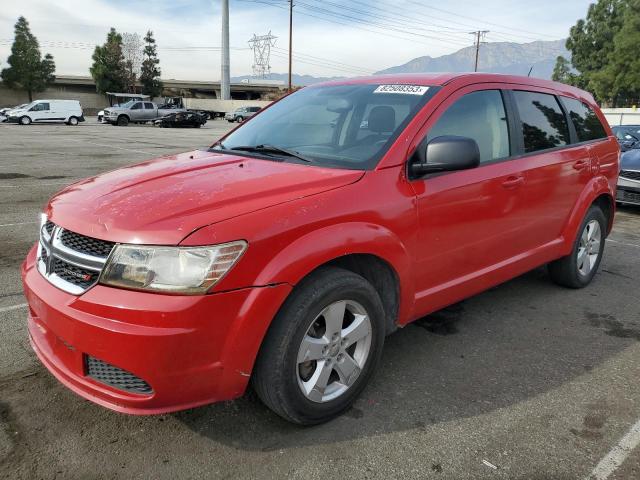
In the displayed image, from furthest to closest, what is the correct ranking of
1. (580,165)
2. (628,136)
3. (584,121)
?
(628,136)
(584,121)
(580,165)

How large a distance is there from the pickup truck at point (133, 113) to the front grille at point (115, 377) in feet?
131

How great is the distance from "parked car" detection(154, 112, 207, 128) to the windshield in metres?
36.9

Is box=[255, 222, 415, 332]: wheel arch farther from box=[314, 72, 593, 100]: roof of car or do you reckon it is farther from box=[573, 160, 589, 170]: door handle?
box=[573, 160, 589, 170]: door handle

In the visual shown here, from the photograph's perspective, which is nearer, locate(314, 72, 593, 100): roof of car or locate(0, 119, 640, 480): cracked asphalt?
locate(0, 119, 640, 480): cracked asphalt

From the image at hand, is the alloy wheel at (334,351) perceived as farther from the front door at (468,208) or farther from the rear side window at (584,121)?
the rear side window at (584,121)

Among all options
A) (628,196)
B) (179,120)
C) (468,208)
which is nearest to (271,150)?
(468,208)

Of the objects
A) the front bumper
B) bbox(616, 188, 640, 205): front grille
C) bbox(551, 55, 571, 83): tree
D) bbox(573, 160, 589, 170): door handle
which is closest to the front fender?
bbox(573, 160, 589, 170): door handle

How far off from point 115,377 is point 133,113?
40998 mm

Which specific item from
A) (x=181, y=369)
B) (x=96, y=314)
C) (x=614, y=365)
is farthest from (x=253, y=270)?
(x=614, y=365)

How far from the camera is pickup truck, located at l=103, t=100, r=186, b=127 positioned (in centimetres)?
3875

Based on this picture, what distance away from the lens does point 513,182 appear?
354 cm

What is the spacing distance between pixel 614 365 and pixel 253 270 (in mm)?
2515

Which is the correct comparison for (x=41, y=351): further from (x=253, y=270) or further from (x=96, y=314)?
(x=253, y=270)

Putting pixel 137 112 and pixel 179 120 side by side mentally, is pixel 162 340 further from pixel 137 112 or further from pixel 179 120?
pixel 137 112
